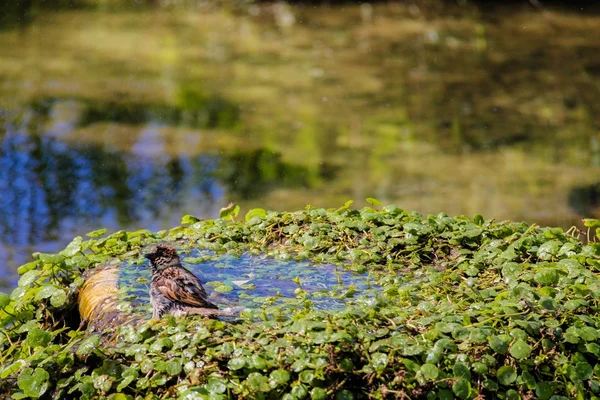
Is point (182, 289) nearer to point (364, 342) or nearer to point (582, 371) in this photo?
point (364, 342)

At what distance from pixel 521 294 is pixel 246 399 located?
1.13 m

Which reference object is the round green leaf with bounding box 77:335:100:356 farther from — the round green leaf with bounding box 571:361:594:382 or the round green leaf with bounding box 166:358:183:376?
the round green leaf with bounding box 571:361:594:382

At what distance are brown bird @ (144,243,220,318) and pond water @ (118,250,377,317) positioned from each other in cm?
11

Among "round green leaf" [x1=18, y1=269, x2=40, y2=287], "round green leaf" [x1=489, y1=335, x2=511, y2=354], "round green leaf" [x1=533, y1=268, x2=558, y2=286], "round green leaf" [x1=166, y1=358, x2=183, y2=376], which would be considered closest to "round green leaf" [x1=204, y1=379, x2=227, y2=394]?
"round green leaf" [x1=166, y1=358, x2=183, y2=376]

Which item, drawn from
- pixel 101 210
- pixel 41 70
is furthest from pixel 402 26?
pixel 101 210

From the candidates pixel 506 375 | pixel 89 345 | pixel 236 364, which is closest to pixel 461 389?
pixel 506 375

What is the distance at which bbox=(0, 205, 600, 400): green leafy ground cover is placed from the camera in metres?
2.91

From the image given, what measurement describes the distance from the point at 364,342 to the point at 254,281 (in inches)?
32.5

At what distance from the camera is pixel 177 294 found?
3.23 metres

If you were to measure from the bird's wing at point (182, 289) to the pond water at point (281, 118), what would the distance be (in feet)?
10.7

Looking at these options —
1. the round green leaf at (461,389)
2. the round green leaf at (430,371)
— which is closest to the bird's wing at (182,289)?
the round green leaf at (430,371)

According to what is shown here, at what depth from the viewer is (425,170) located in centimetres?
854

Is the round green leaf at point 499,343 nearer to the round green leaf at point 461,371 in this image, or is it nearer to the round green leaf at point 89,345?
the round green leaf at point 461,371

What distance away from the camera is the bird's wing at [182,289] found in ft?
10.6
